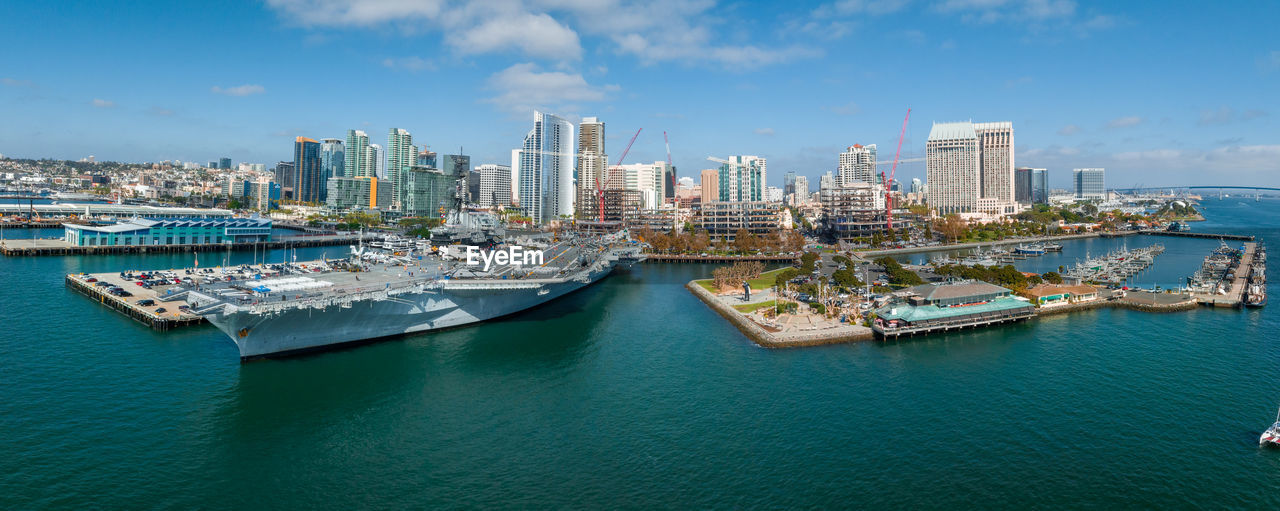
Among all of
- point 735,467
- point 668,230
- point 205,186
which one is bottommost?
point 735,467

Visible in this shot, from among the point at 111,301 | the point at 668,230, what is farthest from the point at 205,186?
the point at 111,301

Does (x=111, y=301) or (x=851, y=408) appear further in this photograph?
(x=111, y=301)

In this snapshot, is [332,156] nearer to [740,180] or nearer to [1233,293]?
[740,180]

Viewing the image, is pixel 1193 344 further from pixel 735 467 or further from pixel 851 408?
pixel 735 467

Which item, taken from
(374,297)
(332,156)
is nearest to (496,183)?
(332,156)

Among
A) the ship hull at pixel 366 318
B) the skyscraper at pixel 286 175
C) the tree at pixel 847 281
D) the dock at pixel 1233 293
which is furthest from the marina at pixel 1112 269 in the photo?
the skyscraper at pixel 286 175
